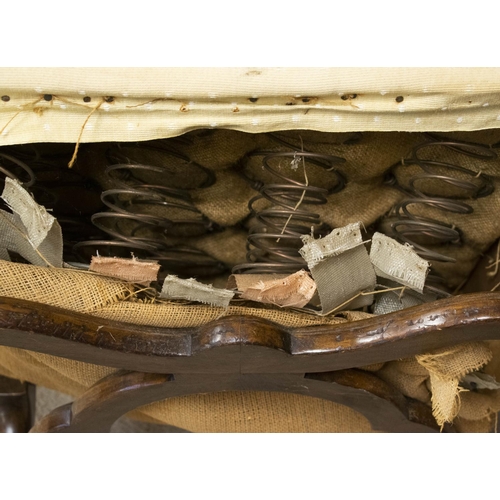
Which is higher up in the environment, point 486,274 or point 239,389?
point 486,274

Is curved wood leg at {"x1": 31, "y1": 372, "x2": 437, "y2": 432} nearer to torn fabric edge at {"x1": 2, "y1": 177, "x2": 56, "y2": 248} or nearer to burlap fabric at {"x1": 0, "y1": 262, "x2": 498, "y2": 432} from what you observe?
burlap fabric at {"x1": 0, "y1": 262, "x2": 498, "y2": 432}

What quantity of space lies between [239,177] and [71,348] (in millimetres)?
270

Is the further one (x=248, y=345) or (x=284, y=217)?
(x=284, y=217)

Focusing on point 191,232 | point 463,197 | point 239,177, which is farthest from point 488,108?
point 191,232

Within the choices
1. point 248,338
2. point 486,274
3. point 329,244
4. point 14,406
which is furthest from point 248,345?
point 14,406

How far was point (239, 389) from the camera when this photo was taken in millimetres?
562

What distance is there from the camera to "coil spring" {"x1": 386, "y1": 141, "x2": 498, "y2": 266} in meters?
0.57

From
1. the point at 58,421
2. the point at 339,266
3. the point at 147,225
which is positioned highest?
the point at 147,225

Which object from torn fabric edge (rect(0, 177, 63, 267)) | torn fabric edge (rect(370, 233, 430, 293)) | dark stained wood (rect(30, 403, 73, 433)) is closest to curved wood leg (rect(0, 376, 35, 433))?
dark stained wood (rect(30, 403, 73, 433))

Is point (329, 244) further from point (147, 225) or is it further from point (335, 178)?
point (147, 225)

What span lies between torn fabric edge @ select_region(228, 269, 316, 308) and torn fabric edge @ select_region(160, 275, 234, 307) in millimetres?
23

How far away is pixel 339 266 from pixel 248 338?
14 cm

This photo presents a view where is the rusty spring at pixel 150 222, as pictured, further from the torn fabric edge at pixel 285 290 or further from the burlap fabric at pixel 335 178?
the torn fabric edge at pixel 285 290

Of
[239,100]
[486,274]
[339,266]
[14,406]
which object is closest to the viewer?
[239,100]
